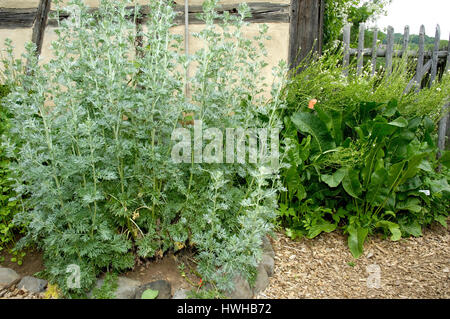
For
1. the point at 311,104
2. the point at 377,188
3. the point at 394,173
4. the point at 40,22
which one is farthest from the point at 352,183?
the point at 40,22

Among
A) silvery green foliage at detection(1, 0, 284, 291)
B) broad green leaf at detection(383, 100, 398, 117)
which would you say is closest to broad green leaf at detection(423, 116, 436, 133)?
broad green leaf at detection(383, 100, 398, 117)

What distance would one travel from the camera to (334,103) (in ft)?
11.9

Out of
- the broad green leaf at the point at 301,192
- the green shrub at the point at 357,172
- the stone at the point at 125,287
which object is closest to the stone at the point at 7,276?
the stone at the point at 125,287

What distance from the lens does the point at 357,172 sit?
2.99 metres

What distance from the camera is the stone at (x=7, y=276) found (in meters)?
2.33

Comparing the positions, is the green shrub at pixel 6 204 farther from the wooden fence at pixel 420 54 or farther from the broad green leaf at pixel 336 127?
the wooden fence at pixel 420 54

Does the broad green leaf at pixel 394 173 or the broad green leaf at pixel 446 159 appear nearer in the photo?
the broad green leaf at pixel 394 173

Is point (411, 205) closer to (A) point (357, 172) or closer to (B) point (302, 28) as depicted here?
(A) point (357, 172)

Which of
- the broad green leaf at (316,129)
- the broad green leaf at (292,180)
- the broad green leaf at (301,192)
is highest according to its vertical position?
the broad green leaf at (316,129)

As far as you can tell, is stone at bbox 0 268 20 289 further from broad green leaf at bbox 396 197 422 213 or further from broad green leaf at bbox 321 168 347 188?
broad green leaf at bbox 396 197 422 213

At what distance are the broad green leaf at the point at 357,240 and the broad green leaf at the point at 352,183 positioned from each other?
0.98 ft

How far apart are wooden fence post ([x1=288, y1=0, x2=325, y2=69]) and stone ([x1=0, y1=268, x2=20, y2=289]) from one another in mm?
3407

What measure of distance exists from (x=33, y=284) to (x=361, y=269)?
7.89 ft
